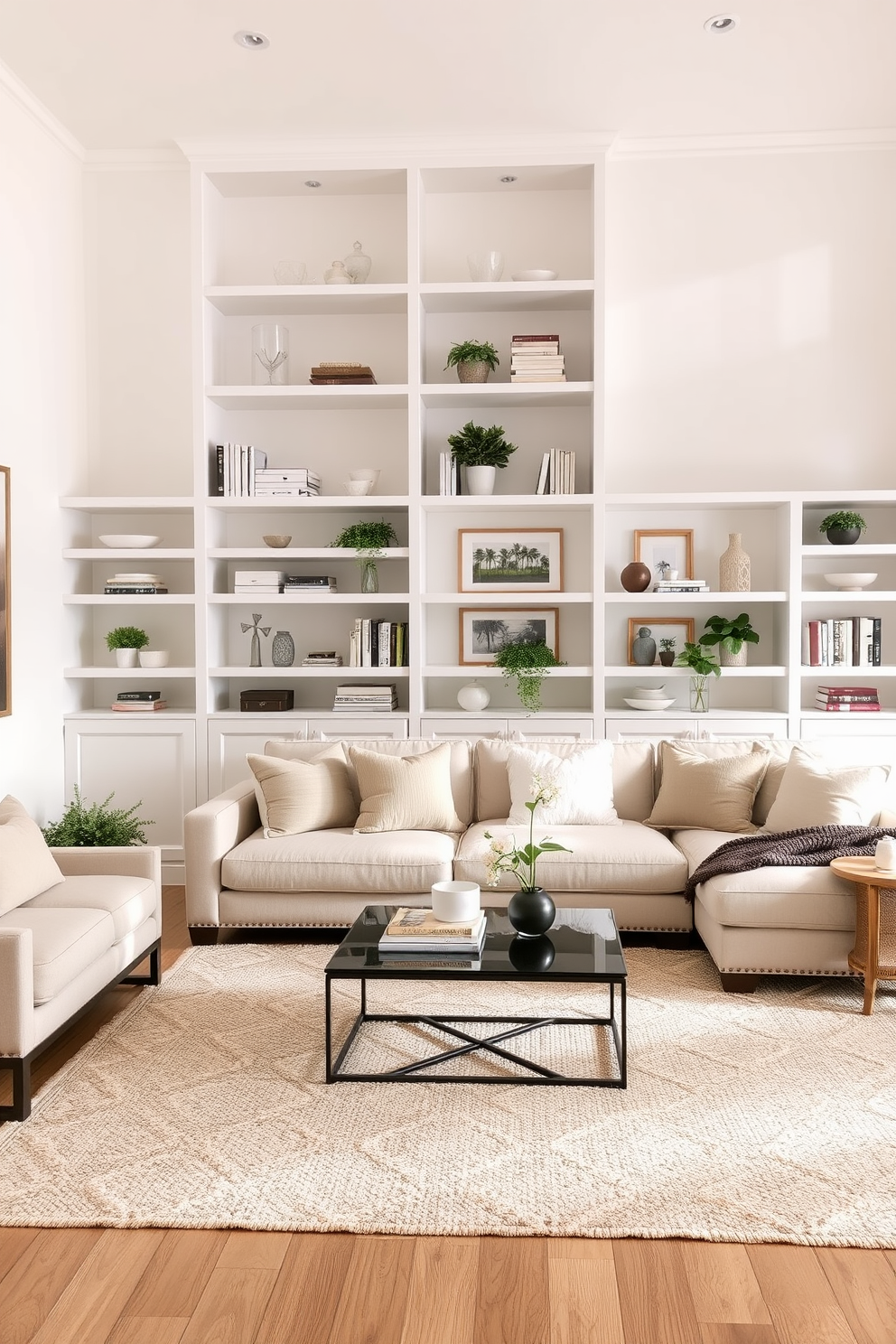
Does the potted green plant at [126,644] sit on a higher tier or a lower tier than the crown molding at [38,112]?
lower

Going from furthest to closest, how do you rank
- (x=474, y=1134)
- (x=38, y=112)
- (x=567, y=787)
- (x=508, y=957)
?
1. (x=38, y=112)
2. (x=567, y=787)
3. (x=508, y=957)
4. (x=474, y=1134)

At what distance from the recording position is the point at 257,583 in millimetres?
5332

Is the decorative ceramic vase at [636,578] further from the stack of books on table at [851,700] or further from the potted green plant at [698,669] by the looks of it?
the stack of books on table at [851,700]

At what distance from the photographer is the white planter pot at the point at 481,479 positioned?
5.23 m

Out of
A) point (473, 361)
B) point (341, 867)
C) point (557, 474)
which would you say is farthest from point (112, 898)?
point (473, 361)

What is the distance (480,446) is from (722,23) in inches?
80.4

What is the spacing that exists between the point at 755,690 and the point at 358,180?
3.31 meters

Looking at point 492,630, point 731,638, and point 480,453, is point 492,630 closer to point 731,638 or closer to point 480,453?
point 480,453

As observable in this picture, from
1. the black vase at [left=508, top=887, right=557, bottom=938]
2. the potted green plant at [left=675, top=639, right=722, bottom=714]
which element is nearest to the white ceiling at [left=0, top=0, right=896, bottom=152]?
the potted green plant at [left=675, top=639, right=722, bottom=714]

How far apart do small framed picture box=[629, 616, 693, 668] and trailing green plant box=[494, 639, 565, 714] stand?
443mm

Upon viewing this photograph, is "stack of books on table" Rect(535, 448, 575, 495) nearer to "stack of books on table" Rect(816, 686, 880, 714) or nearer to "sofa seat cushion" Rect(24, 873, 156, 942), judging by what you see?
"stack of books on table" Rect(816, 686, 880, 714)

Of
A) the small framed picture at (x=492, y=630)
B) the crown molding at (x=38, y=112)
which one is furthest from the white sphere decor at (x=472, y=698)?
the crown molding at (x=38, y=112)

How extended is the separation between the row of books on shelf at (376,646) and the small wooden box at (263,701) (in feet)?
1.32

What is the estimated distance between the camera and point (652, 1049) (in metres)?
3.16
